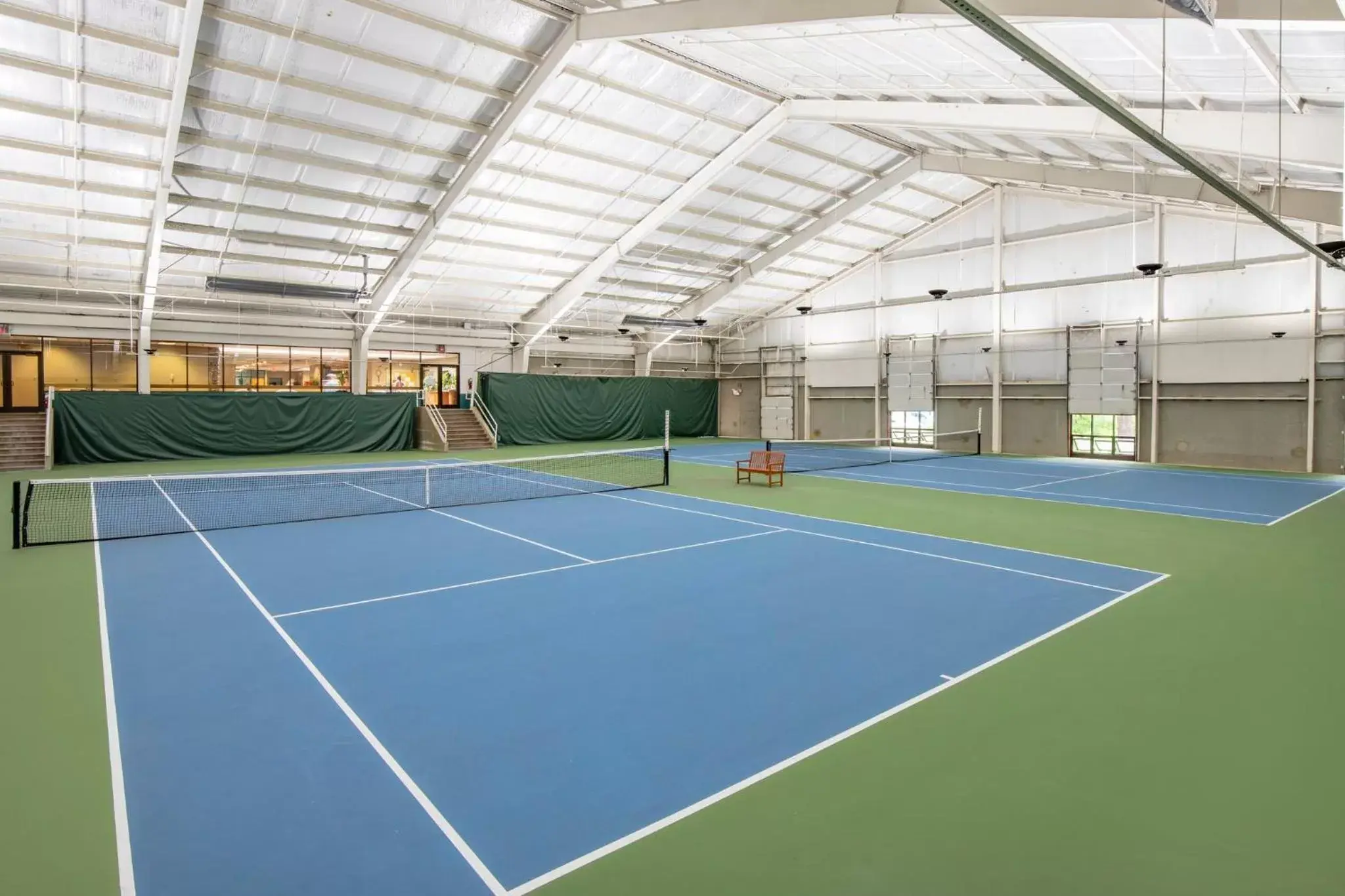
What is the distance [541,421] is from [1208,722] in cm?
2818

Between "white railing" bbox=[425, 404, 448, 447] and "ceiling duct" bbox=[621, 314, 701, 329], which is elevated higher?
"ceiling duct" bbox=[621, 314, 701, 329]

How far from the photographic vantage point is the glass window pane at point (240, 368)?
26547 mm

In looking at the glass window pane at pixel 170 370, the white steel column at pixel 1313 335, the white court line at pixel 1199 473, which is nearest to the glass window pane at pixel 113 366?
the glass window pane at pixel 170 370

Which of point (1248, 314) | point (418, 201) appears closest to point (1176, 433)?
point (1248, 314)

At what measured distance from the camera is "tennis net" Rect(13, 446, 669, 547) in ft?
36.5

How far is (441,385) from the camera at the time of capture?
3133 centimetres

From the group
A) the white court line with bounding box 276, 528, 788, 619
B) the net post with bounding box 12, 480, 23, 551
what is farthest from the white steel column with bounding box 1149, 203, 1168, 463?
the net post with bounding box 12, 480, 23, 551

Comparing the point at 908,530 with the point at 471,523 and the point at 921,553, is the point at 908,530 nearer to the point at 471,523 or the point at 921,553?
the point at 921,553

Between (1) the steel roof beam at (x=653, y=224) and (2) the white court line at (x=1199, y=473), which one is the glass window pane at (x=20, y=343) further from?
(2) the white court line at (x=1199, y=473)

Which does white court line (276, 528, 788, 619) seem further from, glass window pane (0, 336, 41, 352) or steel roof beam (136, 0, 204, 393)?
glass window pane (0, 336, 41, 352)

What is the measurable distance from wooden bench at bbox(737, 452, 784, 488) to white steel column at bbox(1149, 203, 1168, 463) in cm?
1341

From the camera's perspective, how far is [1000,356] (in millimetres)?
26453

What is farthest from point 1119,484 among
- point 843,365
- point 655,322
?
point 655,322

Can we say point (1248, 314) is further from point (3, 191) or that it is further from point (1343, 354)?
point (3, 191)
